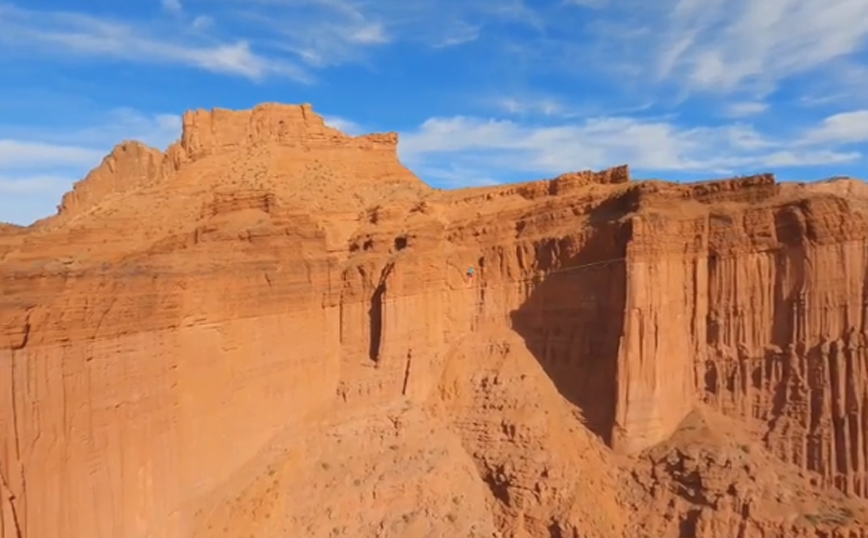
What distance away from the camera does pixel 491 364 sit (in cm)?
2419

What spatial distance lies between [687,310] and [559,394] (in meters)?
4.62

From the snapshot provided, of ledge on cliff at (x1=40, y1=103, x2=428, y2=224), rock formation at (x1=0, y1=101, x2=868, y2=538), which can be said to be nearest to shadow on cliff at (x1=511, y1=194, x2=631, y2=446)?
rock formation at (x1=0, y1=101, x2=868, y2=538)

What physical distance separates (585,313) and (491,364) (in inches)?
134

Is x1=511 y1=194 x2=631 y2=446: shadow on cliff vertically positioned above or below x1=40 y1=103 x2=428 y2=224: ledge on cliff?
below

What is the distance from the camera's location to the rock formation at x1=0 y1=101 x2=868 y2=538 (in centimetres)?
1595

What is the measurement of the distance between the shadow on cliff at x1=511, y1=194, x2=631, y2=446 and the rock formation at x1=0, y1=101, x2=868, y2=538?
81mm

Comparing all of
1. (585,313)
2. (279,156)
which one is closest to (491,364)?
(585,313)

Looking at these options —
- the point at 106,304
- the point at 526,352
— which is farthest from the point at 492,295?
the point at 106,304

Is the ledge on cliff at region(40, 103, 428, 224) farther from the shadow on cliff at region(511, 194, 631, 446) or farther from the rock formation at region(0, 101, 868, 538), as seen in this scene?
the shadow on cliff at region(511, 194, 631, 446)

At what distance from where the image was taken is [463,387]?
23516 mm

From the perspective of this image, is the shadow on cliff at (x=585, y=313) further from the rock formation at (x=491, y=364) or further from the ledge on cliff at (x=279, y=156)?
the ledge on cliff at (x=279, y=156)

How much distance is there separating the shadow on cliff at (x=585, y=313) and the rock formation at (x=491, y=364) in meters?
0.08

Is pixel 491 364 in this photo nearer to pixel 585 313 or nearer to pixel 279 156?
pixel 585 313

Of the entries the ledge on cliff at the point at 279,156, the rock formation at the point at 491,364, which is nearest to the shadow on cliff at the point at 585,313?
the rock formation at the point at 491,364
